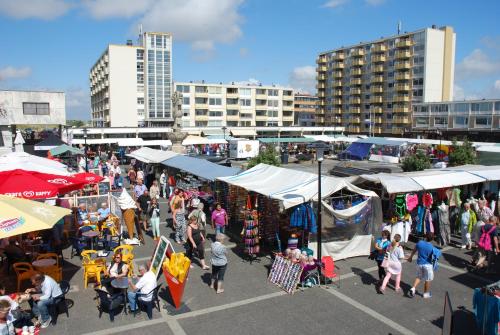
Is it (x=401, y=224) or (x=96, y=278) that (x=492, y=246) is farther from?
(x=96, y=278)

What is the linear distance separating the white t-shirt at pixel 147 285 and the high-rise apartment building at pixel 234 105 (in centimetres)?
7124

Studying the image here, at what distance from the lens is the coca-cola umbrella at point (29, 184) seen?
35.8ft

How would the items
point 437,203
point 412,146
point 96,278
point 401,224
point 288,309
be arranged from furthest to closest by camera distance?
point 412,146
point 437,203
point 401,224
point 96,278
point 288,309

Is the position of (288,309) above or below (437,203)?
below

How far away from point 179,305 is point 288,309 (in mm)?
2326

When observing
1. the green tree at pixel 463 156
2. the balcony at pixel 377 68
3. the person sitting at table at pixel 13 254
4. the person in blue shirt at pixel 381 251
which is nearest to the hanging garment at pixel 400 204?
the person in blue shirt at pixel 381 251

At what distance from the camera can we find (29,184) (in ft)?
36.9

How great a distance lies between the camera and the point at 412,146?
161 feet

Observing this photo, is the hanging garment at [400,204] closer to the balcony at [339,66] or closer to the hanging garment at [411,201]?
the hanging garment at [411,201]

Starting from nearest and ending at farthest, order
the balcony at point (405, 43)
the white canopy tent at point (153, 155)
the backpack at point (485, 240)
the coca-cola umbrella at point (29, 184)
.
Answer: the backpack at point (485, 240), the coca-cola umbrella at point (29, 184), the white canopy tent at point (153, 155), the balcony at point (405, 43)

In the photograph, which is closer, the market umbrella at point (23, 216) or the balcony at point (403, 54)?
the market umbrella at point (23, 216)

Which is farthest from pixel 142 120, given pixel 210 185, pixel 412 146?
pixel 210 185

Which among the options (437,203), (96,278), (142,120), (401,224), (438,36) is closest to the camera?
(96,278)

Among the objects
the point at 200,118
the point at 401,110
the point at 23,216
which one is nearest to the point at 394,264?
the point at 23,216
